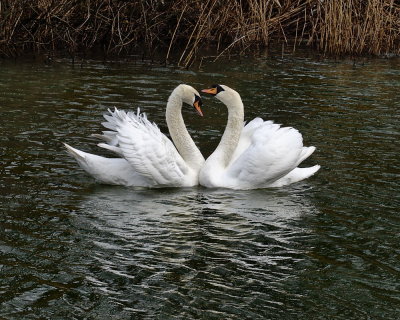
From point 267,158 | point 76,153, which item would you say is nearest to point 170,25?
point 76,153

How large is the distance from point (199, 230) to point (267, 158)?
53.5 inches

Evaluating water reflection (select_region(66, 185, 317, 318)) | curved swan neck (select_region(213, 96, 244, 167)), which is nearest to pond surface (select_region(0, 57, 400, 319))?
water reflection (select_region(66, 185, 317, 318))

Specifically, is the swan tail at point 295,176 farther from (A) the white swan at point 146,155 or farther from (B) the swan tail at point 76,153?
(B) the swan tail at point 76,153

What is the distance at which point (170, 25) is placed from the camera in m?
19.2

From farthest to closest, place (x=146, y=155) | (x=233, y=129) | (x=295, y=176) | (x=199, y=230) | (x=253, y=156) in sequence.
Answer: (x=233, y=129)
(x=295, y=176)
(x=253, y=156)
(x=146, y=155)
(x=199, y=230)

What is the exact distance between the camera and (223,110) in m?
13.2

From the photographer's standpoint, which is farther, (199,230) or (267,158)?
(267,158)

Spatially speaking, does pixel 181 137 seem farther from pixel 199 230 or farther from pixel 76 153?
pixel 199 230

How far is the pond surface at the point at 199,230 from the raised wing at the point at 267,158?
0.19 m

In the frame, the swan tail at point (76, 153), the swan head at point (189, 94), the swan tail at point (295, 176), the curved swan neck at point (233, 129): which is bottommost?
the swan tail at point (295, 176)

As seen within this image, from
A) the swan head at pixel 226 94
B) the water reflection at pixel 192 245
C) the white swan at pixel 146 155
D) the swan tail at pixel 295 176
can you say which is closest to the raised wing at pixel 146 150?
the white swan at pixel 146 155

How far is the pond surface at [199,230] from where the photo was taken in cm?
607

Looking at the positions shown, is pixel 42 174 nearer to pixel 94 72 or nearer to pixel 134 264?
pixel 134 264

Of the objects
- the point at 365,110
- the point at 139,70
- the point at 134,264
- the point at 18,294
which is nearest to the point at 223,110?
the point at 365,110
